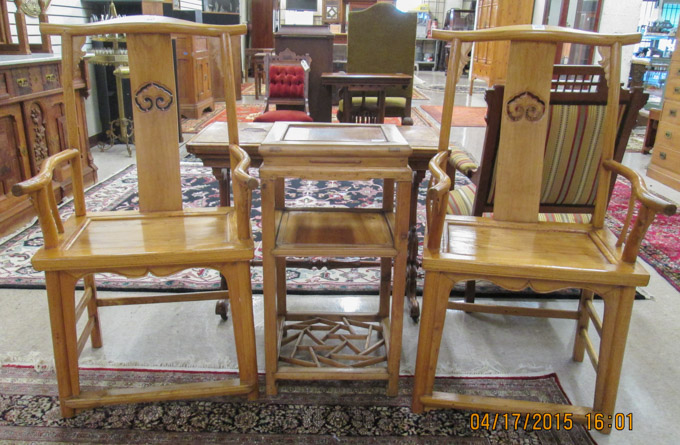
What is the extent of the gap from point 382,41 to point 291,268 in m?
3.54

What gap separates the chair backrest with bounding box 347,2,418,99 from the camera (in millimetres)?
5320

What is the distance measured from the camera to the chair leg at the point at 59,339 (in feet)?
4.64

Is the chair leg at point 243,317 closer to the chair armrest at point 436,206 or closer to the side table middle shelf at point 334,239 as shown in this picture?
the side table middle shelf at point 334,239

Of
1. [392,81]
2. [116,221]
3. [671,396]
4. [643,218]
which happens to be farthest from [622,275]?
[392,81]

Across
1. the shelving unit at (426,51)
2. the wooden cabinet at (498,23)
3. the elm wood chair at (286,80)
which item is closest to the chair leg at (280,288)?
the elm wood chair at (286,80)

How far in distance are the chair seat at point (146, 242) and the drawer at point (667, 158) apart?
398cm

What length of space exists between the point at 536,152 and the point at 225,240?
3.55ft

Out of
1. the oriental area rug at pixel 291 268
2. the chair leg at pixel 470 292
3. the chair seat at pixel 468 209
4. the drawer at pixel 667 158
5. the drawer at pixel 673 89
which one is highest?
the drawer at pixel 673 89

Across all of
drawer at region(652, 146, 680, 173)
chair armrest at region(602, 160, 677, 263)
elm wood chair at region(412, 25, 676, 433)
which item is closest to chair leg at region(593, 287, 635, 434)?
elm wood chair at region(412, 25, 676, 433)

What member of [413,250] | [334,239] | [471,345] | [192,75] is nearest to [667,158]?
[413,250]

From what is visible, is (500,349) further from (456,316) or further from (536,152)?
(536,152)

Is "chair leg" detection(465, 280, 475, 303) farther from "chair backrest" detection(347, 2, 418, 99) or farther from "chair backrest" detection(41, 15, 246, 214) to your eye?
"chair backrest" detection(347, 2, 418, 99)

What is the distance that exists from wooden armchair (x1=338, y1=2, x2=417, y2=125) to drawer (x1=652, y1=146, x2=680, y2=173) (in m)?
2.24

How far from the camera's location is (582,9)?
7266 mm
